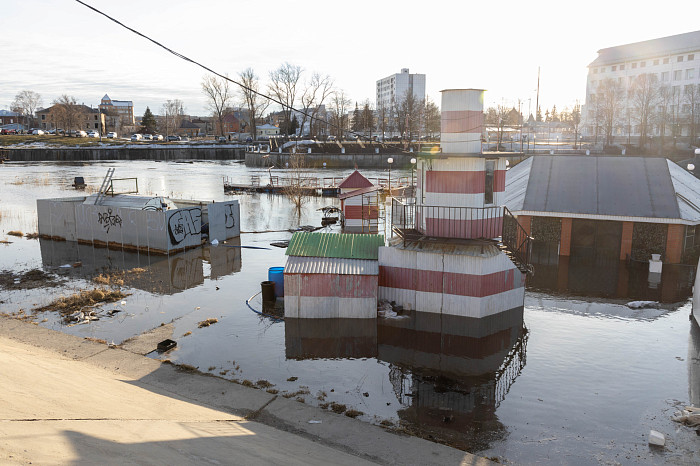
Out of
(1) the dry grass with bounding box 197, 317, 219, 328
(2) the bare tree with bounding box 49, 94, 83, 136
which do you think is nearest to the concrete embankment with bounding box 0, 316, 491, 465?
(1) the dry grass with bounding box 197, 317, 219, 328

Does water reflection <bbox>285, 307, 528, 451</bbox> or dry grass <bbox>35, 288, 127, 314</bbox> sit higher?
dry grass <bbox>35, 288, 127, 314</bbox>

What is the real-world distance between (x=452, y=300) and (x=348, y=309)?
3.22 meters

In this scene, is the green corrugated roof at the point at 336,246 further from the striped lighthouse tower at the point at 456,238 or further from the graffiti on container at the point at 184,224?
the graffiti on container at the point at 184,224


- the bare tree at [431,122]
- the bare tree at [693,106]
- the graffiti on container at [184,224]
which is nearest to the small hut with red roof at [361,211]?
the graffiti on container at [184,224]

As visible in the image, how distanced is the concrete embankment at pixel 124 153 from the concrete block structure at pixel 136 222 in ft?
294

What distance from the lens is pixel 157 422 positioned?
A: 28.9 feet

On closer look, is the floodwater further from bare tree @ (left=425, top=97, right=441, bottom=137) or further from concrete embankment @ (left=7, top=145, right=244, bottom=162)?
bare tree @ (left=425, top=97, right=441, bottom=137)

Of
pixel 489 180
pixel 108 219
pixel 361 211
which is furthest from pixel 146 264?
pixel 489 180

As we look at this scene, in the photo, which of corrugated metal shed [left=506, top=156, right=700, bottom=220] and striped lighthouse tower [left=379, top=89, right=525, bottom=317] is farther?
corrugated metal shed [left=506, top=156, right=700, bottom=220]

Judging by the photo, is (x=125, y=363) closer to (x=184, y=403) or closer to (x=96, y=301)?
(x=184, y=403)

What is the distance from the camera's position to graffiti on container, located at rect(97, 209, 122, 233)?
85.9 ft

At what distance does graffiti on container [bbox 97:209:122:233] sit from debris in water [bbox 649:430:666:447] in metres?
23.9

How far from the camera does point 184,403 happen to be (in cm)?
1034

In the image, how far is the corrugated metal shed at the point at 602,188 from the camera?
2300cm
